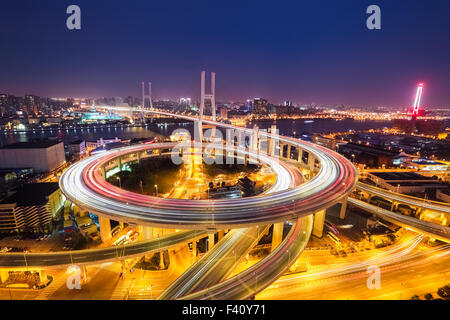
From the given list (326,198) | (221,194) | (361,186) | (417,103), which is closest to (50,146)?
(221,194)

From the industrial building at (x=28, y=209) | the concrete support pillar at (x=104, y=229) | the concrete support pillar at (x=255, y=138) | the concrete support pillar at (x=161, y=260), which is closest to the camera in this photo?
the concrete support pillar at (x=161, y=260)

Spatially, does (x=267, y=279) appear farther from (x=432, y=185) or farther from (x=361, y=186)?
(x=432, y=185)

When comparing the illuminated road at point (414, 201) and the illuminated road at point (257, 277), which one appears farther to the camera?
the illuminated road at point (414, 201)

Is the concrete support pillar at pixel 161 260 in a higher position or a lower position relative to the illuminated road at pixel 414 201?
lower

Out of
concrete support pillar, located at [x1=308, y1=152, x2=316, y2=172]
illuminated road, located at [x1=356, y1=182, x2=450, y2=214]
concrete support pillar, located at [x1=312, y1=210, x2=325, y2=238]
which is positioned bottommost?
concrete support pillar, located at [x1=312, y1=210, x2=325, y2=238]

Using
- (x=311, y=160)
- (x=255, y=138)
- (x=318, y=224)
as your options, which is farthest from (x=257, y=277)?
(x=255, y=138)

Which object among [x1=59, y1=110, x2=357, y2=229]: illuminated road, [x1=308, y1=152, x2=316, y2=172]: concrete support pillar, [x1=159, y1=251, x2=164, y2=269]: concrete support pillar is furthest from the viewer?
[x1=308, y1=152, x2=316, y2=172]: concrete support pillar

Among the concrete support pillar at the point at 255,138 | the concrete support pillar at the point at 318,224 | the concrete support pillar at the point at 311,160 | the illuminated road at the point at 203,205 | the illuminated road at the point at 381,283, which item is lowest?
the illuminated road at the point at 381,283

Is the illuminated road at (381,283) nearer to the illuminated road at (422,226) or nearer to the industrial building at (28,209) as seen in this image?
the illuminated road at (422,226)

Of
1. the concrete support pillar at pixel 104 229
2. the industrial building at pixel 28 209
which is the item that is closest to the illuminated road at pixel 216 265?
the concrete support pillar at pixel 104 229

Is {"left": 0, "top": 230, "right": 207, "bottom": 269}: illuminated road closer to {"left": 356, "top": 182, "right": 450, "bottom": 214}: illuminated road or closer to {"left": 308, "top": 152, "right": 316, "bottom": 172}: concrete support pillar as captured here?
{"left": 308, "top": 152, "right": 316, "bottom": 172}: concrete support pillar

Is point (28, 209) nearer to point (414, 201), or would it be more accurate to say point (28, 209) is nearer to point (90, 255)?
point (90, 255)

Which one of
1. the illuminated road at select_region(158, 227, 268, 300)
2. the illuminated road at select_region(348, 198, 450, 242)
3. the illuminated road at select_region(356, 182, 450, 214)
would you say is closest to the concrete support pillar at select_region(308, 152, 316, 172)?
the illuminated road at select_region(356, 182, 450, 214)
